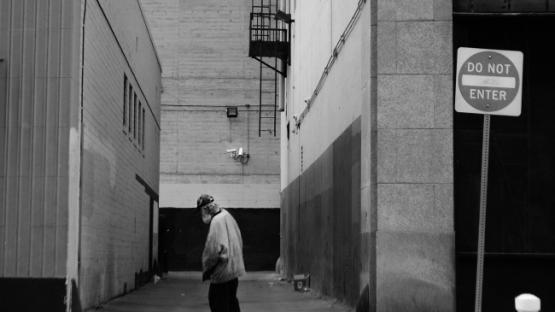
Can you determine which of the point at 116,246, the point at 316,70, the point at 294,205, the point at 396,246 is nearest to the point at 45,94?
the point at 396,246

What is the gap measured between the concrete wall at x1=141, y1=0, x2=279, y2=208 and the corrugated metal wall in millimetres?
25492

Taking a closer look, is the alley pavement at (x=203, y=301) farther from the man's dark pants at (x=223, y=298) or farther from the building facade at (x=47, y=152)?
the man's dark pants at (x=223, y=298)

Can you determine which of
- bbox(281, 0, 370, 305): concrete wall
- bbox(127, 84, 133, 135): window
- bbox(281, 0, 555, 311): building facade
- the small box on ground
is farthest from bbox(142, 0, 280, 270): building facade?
bbox(281, 0, 555, 311): building facade

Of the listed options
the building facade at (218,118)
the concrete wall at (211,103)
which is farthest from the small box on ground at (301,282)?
the concrete wall at (211,103)

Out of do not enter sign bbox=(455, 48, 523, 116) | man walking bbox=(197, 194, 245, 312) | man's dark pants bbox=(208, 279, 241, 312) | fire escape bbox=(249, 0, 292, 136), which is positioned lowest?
man's dark pants bbox=(208, 279, 241, 312)

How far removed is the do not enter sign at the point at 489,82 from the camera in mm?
7723

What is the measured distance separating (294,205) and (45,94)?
16.0 meters

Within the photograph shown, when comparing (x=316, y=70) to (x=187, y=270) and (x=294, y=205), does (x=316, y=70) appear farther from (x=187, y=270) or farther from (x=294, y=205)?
(x=187, y=270)

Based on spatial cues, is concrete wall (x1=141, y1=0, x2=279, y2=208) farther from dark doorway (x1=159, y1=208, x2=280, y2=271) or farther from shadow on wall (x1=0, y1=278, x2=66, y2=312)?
shadow on wall (x1=0, y1=278, x2=66, y2=312)

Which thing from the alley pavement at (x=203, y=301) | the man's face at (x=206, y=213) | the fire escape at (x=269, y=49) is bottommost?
the alley pavement at (x=203, y=301)

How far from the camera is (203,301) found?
18844 mm

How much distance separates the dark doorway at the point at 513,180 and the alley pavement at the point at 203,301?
9.85ft

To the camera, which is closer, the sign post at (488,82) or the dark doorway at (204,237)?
the sign post at (488,82)

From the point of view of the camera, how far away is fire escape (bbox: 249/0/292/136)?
3231 centimetres
